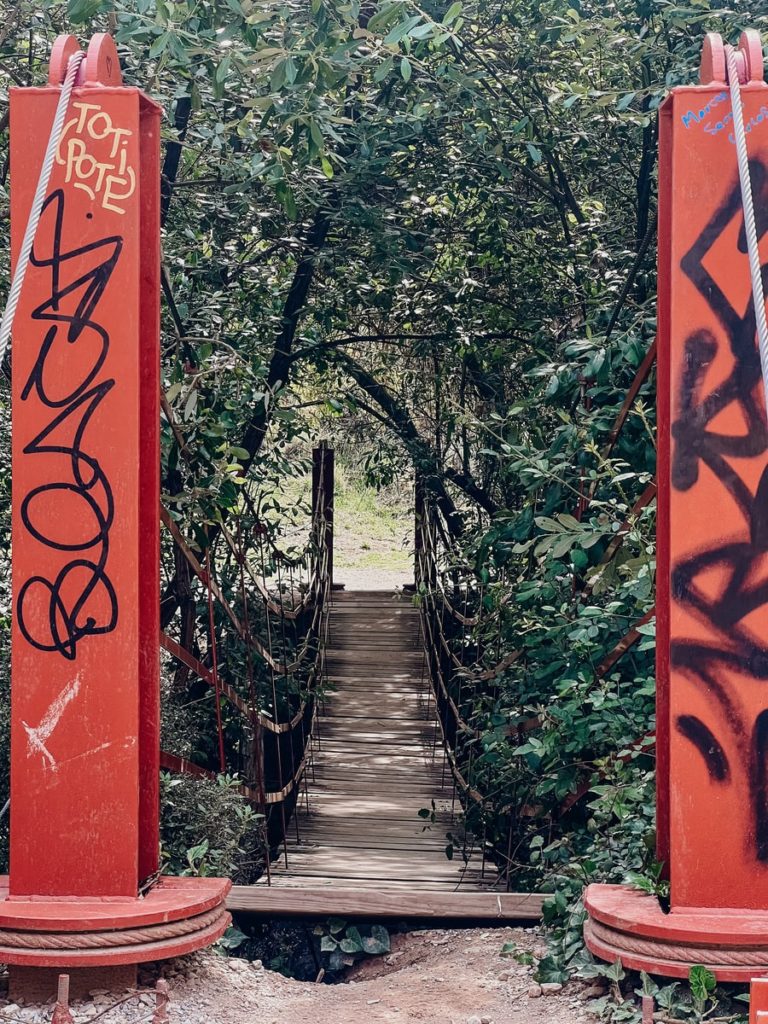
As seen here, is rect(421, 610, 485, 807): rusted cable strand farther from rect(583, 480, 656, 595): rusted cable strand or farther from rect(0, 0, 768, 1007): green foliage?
rect(583, 480, 656, 595): rusted cable strand

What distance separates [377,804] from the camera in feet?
19.4

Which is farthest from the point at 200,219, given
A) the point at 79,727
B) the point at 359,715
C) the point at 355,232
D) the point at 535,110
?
the point at 359,715

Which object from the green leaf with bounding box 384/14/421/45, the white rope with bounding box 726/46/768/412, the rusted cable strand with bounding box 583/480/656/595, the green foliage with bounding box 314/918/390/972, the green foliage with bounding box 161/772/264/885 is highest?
the green leaf with bounding box 384/14/421/45

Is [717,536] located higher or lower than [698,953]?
higher

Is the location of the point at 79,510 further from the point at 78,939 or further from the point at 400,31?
the point at 400,31

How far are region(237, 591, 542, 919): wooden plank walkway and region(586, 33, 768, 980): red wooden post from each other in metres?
1.28

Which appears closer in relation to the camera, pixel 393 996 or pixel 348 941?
pixel 393 996

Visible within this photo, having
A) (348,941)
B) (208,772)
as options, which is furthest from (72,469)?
(348,941)

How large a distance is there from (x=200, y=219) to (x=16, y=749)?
9.13ft

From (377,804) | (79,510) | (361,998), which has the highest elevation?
(79,510)

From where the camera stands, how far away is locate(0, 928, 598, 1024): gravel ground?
2.14 m

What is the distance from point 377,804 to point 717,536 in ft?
13.7

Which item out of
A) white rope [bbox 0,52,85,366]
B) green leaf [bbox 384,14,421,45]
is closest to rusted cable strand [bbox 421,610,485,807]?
green leaf [bbox 384,14,421,45]

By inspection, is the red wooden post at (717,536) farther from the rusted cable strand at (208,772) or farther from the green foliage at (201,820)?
the green foliage at (201,820)
